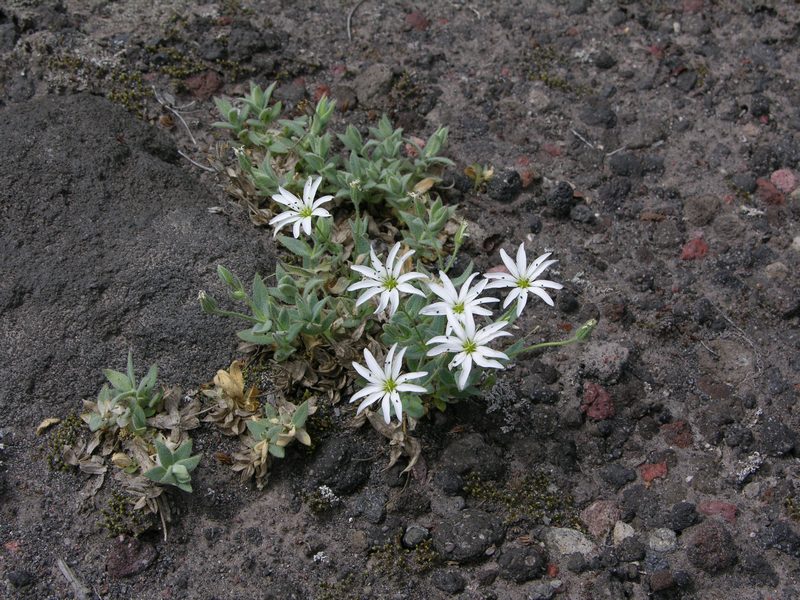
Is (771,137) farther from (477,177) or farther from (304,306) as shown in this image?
(304,306)

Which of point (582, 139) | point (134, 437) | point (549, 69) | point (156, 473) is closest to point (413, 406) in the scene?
point (156, 473)

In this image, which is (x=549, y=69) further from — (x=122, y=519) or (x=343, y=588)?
(x=122, y=519)

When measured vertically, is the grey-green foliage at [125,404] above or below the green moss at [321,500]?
above

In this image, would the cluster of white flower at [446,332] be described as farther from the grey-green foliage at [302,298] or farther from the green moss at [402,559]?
the green moss at [402,559]

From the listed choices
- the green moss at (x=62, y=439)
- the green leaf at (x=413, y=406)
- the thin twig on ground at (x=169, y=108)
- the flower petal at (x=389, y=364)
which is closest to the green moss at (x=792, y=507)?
the green leaf at (x=413, y=406)

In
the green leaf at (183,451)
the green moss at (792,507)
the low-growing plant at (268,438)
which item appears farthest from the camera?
the green moss at (792,507)

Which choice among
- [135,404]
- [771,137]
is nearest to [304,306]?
[135,404]

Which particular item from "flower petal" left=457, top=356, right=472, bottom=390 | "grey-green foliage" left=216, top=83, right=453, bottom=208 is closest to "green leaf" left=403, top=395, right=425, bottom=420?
"flower petal" left=457, top=356, right=472, bottom=390
